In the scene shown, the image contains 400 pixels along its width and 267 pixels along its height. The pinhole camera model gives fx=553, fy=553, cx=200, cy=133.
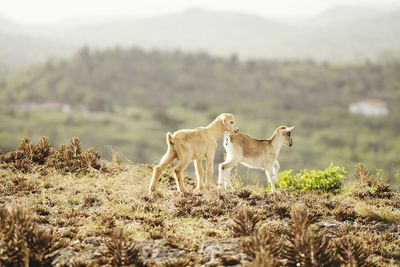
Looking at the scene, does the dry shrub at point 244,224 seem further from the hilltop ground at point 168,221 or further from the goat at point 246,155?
the goat at point 246,155

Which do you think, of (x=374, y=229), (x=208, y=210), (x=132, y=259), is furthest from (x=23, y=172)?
(x=374, y=229)

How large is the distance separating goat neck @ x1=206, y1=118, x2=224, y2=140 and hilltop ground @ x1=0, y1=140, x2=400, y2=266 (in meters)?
1.42

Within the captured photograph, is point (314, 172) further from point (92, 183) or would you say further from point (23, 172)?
point (23, 172)

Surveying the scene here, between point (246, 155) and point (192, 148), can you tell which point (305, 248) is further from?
point (246, 155)

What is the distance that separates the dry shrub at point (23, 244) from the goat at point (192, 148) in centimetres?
374

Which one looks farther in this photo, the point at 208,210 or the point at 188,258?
the point at 208,210

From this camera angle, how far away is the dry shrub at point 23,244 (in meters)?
7.25

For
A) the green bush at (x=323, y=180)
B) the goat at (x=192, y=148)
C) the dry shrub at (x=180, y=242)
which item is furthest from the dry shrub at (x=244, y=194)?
the dry shrub at (x=180, y=242)

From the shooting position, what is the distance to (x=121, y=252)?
744 cm

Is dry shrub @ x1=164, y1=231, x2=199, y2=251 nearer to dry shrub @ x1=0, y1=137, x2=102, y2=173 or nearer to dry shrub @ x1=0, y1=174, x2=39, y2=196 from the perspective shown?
dry shrub @ x1=0, y1=174, x2=39, y2=196

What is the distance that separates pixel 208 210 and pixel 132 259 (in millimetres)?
2820

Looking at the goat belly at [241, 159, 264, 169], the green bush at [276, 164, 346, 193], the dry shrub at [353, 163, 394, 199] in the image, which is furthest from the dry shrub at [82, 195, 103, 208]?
the dry shrub at [353, 163, 394, 199]

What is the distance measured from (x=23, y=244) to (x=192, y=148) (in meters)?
4.92

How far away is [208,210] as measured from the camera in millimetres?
10117
